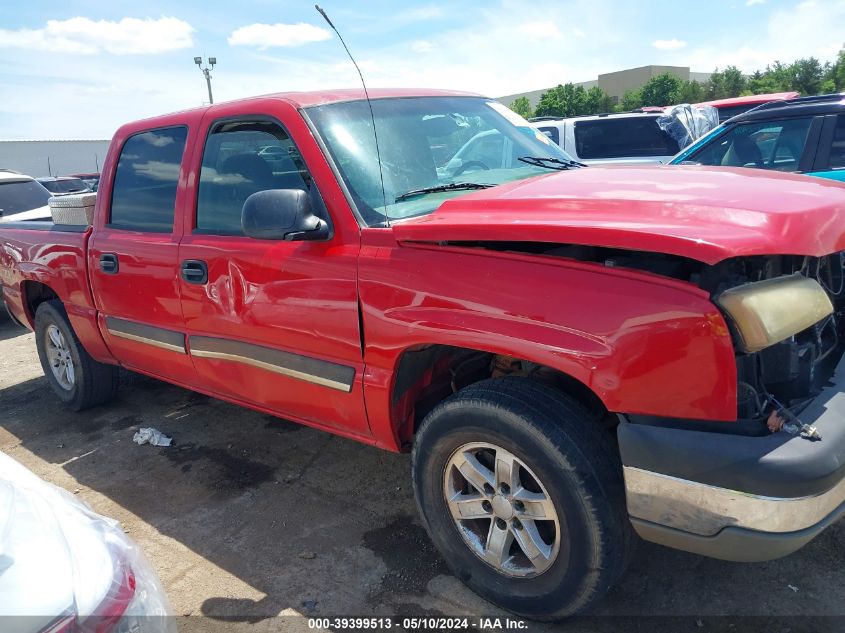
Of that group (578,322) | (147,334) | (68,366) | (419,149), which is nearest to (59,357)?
(68,366)

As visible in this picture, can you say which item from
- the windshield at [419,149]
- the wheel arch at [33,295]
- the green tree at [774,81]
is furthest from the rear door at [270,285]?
the green tree at [774,81]

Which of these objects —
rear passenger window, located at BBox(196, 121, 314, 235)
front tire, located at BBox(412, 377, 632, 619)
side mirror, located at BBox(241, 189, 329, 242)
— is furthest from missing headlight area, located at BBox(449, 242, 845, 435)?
rear passenger window, located at BBox(196, 121, 314, 235)

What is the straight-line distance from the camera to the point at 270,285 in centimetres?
293

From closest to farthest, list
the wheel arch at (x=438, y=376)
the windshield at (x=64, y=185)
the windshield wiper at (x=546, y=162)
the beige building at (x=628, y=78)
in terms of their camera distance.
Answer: the wheel arch at (x=438, y=376)
the windshield wiper at (x=546, y=162)
the windshield at (x=64, y=185)
the beige building at (x=628, y=78)

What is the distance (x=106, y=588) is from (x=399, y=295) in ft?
A: 4.40

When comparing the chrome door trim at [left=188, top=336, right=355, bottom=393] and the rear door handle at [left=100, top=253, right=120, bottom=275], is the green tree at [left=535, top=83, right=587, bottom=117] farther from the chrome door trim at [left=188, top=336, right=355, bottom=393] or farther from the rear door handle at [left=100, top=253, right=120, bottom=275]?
the chrome door trim at [left=188, top=336, right=355, bottom=393]

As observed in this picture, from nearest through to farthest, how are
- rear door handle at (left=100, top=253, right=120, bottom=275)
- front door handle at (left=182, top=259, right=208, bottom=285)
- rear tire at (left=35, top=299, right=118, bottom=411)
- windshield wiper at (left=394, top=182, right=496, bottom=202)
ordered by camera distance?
windshield wiper at (left=394, top=182, right=496, bottom=202), front door handle at (left=182, top=259, right=208, bottom=285), rear door handle at (left=100, top=253, right=120, bottom=275), rear tire at (left=35, top=299, right=118, bottom=411)

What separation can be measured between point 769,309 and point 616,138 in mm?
8710

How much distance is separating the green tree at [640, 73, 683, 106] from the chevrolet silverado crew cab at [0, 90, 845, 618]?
1556 inches

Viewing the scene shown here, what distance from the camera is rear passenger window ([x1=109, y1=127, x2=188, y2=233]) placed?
363cm

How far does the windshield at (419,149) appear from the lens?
9.16ft

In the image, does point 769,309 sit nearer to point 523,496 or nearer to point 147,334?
point 523,496

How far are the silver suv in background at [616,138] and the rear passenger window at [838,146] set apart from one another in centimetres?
382

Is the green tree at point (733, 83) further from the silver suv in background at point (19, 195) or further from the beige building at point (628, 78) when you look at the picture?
the silver suv in background at point (19, 195)
